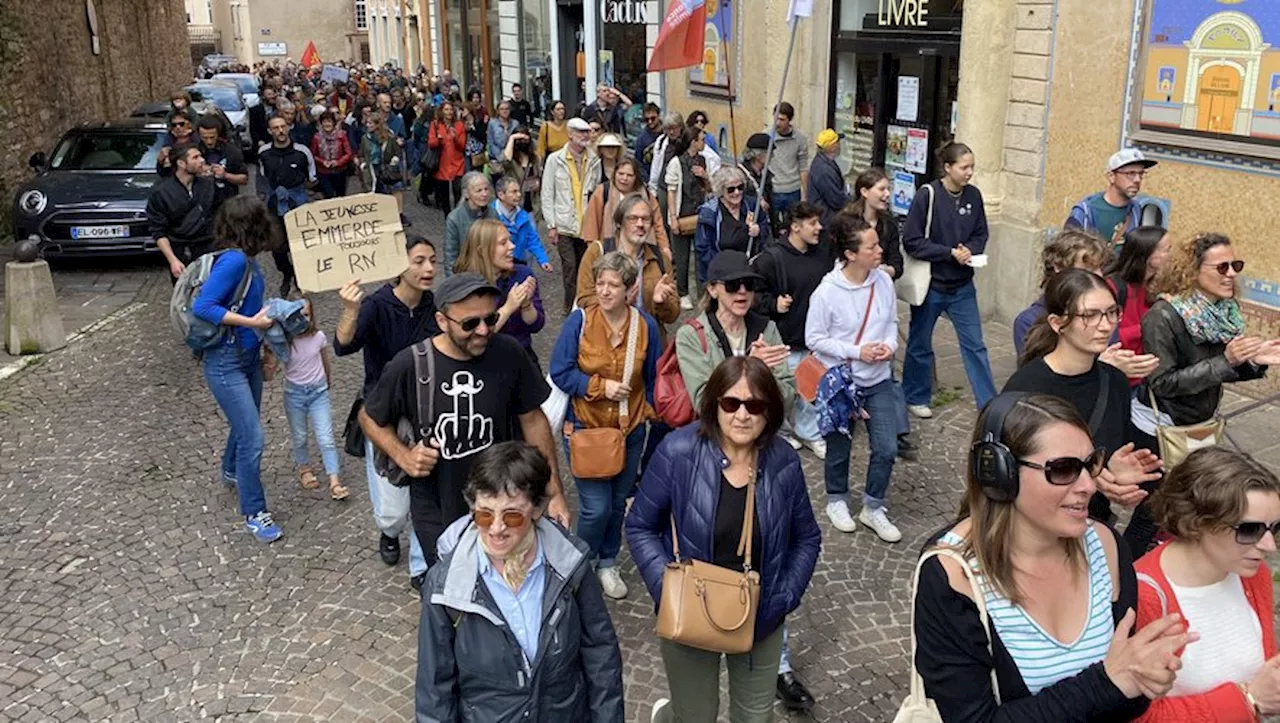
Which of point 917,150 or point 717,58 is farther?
point 717,58

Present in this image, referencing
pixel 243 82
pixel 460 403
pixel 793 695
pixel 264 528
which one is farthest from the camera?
pixel 243 82

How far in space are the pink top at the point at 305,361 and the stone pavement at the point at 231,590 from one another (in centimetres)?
76

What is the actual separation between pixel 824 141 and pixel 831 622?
5.81m

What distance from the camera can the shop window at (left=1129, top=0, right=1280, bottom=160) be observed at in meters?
7.64

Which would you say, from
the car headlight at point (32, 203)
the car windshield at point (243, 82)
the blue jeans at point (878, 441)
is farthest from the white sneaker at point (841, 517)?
the car windshield at point (243, 82)

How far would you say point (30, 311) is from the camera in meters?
9.70

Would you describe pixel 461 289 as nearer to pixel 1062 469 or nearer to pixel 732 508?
pixel 732 508

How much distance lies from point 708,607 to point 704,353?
150 cm

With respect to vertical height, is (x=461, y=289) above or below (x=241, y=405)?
above

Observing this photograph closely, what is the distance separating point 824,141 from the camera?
32.1 ft

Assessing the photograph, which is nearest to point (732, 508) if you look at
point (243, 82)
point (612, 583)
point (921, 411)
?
point (612, 583)

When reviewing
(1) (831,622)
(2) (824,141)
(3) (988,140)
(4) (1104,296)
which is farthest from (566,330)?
(3) (988,140)

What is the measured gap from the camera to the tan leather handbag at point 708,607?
330cm

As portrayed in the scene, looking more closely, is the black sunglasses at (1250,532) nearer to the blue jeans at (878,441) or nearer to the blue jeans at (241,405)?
the blue jeans at (878,441)
